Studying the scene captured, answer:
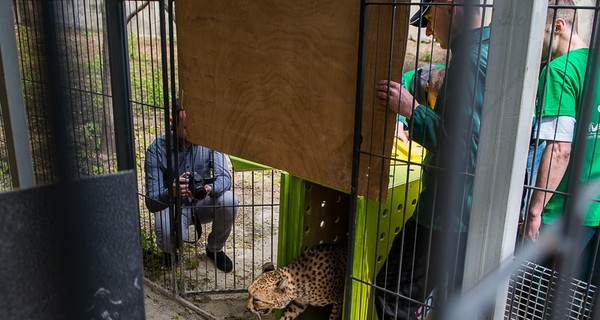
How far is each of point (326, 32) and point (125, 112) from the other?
988mm

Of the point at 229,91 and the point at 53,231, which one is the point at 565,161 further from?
the point at 53,231

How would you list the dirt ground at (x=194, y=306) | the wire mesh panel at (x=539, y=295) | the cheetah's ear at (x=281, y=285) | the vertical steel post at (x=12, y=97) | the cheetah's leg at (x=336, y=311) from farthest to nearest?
the dirt ground at (x=194, y=306) → the cheetah's leg at (x=336, y=311) → the cheetah's ear at (x=281, y=285) → the wire mesh panel at (x=539, y=295) → the vertical steel post at (x=12, y=97)

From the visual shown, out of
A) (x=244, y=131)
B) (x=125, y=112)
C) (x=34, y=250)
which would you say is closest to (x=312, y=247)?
(x=244, y=131)

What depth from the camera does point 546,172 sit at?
1.97m

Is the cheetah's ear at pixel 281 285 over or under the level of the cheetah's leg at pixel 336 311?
over

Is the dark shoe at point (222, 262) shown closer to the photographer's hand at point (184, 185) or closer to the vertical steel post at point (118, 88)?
the photographer's hand at point (184, 185)

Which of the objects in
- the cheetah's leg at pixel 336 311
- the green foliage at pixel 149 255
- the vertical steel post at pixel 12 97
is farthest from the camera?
the green foliage at pixel 149 255

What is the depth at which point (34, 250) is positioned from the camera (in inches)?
24.9

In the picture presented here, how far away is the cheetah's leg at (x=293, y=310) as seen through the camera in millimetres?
2572

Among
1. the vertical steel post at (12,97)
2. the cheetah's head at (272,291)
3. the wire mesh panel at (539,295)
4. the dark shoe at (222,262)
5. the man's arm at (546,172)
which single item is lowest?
the dark shoe at (222,262)

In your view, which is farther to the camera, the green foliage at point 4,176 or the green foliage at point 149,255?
the green foliage at point 149,255

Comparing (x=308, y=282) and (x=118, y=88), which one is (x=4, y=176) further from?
(x=118, y=88)

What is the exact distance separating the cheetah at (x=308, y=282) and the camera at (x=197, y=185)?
658 millimetres

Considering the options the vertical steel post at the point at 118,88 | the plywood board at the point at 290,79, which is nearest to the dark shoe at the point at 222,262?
the plywood board at the point at 290,79
